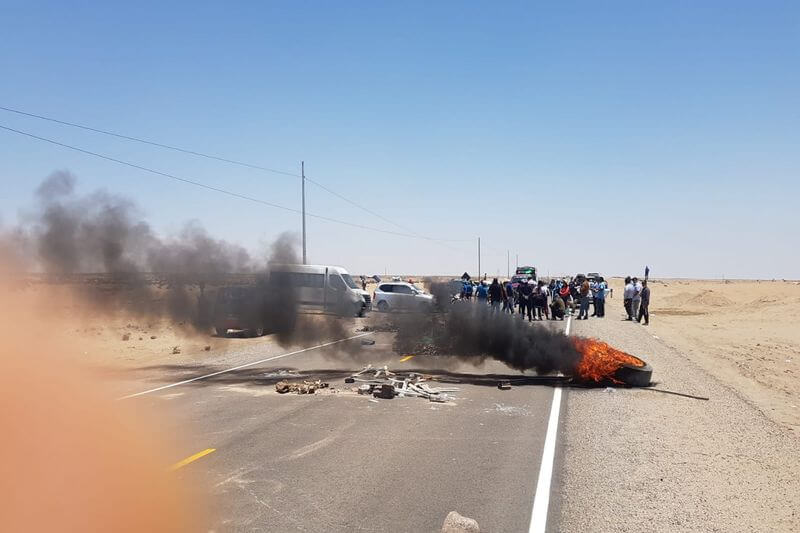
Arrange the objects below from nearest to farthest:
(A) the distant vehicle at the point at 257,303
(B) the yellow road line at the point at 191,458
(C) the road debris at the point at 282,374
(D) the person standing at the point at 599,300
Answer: (B) the yellow road line at the point at 191,458, (C) the road debris at the point at 282,374, (A) the distant vehicle at the point at 257,303, (D) the person standing at the point at 599,300

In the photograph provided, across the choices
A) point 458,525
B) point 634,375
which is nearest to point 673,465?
point 458,525

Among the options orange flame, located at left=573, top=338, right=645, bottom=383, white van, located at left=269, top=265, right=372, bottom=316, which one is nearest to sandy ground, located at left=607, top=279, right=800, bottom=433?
orange flame, located at left=573, top=338, right=645, bottom=383

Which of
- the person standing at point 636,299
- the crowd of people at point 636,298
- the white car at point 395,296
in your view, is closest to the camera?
the crowd of people at point 636,298

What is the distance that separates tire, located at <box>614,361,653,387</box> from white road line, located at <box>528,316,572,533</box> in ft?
9.71

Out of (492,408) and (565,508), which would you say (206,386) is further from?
(565,508)

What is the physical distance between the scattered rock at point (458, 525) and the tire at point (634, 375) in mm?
8459

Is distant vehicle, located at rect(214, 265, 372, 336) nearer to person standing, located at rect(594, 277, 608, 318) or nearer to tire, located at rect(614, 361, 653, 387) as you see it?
tire, located at rect(614, 361, 653, 387)

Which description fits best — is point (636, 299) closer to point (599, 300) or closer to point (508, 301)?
point (599, 300)

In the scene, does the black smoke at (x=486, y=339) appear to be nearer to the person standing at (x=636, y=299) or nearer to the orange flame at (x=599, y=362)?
the orange flame at (x=599, y=362)

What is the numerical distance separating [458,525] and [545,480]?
190cm

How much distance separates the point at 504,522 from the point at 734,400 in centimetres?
819

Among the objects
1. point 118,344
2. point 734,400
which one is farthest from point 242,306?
point 734,400

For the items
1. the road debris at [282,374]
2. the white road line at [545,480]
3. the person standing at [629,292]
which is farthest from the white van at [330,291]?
the white road line at [545,480]

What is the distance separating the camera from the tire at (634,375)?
12.7m
